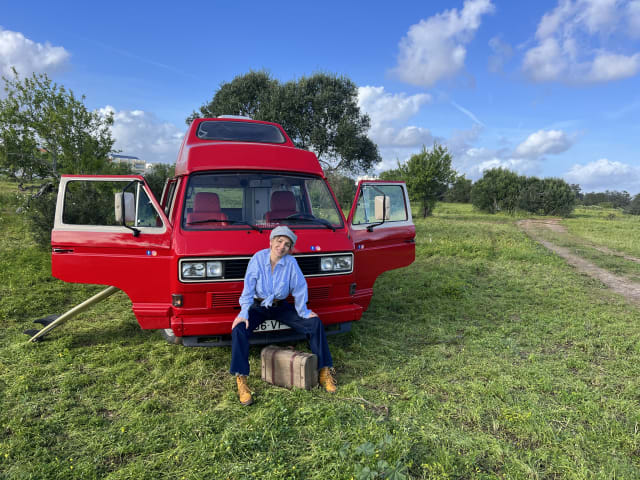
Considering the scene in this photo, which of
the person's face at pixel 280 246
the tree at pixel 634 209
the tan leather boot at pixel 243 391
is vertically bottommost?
the tan leather boot at pixel 243 391

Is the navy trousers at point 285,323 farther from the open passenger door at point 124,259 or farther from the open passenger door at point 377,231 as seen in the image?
the open passenger door at point 377,231

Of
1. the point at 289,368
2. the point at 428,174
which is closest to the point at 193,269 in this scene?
the point at 289,368

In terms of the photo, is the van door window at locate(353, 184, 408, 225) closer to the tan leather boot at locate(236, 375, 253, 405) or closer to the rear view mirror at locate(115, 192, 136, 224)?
the tan leather boot at locate(236, 375, 253, 405)

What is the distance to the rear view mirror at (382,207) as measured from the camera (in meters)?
5.20

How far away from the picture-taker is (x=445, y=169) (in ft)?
96.1

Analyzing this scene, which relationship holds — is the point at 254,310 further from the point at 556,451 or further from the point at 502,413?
the point at 556,451

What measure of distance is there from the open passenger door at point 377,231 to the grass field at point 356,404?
3.07 ft

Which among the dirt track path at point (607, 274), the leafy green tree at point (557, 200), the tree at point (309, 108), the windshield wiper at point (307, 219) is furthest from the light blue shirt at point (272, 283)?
the leafy green tree at point (557, 200)

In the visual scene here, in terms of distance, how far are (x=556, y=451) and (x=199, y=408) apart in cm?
291

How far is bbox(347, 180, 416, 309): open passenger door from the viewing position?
17.0ft

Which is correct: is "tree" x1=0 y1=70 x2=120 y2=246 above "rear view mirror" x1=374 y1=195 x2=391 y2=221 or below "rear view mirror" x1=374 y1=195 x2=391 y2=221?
above

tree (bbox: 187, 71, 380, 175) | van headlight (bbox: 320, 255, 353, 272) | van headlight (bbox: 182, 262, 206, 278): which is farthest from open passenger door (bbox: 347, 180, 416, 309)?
tree (bbox: 187, 71, 380, 175)

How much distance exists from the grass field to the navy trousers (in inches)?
12.1

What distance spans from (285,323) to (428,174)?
86.4 ft
